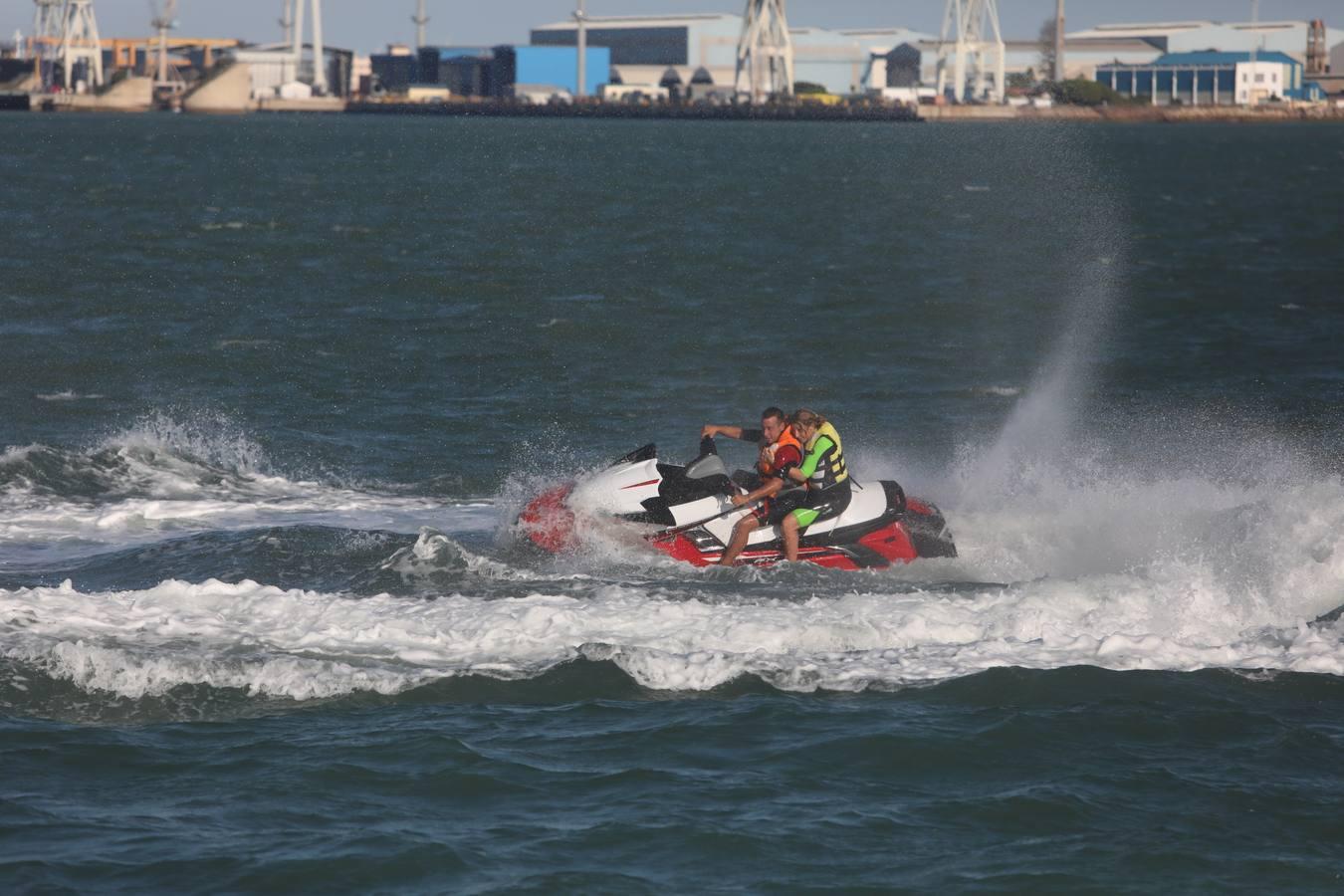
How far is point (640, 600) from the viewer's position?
13.1 meters

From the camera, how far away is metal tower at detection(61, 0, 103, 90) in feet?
583

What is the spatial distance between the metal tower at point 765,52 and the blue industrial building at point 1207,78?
34737 mm

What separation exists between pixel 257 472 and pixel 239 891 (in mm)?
Result: 10947

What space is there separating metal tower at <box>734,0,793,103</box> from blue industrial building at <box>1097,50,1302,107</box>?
34.7 meters

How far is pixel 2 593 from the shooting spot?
1295cm

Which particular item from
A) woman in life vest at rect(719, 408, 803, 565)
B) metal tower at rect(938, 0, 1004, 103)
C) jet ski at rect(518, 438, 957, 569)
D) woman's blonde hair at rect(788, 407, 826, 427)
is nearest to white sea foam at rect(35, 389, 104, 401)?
jet ski at rect(518, 438, 957, 569)

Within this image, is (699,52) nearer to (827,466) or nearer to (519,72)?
(519,72)

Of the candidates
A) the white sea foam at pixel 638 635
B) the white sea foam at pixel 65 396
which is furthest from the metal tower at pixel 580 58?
the white sea foam at pixel 638 635

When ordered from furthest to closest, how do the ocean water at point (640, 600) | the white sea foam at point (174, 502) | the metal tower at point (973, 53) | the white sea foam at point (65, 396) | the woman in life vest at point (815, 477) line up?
the metal tower at point (973, 53)
the white sea foam at point (65, 396)
the white sea foam at point (174, 502)
the woman in life vest at point (815, 477)
the ocean water at point (640, 600)

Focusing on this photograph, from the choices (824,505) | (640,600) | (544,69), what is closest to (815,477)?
(824,505)

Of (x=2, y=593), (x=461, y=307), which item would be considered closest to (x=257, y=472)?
(x=2, y=593)

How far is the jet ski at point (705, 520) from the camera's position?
47.0 feet

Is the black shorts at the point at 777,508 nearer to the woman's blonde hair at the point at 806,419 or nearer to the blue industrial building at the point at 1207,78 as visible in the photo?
the woman's blonde hair at the point at 806,419

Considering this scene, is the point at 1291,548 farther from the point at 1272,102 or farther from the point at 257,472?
the point at 1272,102
